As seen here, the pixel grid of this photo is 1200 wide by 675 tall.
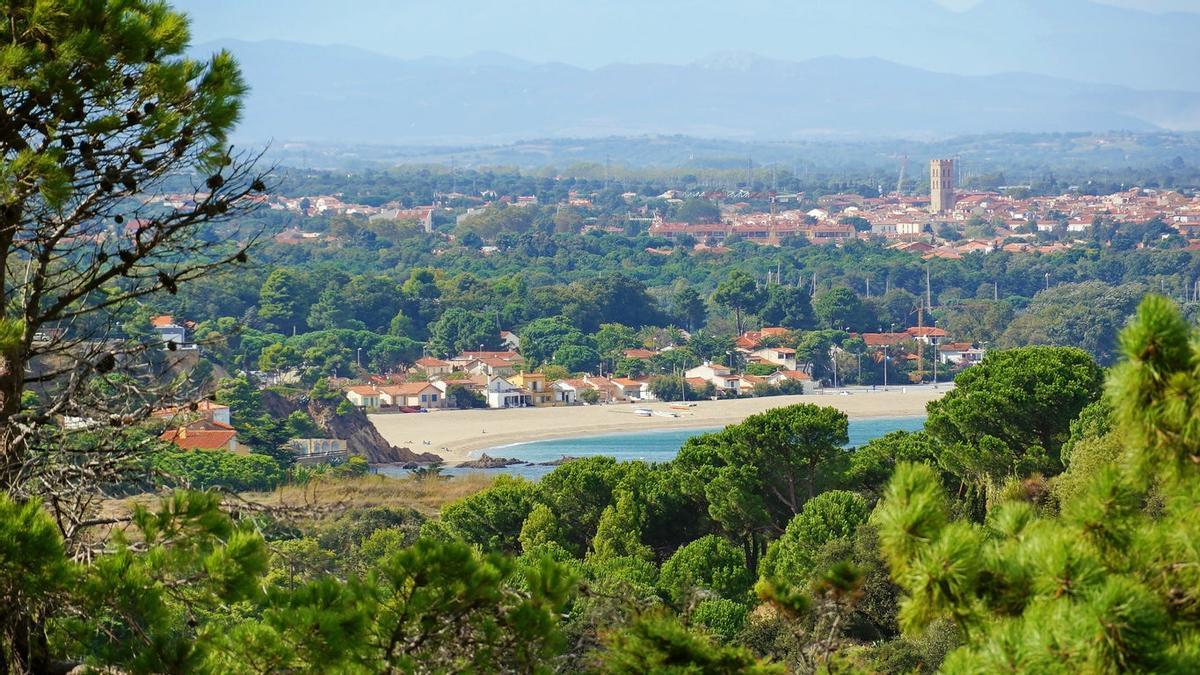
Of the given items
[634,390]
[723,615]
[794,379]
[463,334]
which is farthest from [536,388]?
[723,615]

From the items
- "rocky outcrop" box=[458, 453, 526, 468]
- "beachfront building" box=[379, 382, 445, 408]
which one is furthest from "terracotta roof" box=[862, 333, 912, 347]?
"rocky outcrop" box=[458, 453, 526, 468]

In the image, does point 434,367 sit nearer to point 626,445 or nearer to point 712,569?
point 626,445

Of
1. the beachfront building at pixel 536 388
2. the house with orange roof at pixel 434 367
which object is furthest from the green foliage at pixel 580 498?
the house with orange roof at pixel 434 367

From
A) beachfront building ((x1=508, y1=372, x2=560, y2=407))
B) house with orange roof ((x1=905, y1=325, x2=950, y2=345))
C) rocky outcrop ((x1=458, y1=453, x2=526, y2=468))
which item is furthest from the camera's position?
house with orange roof ((x1=905, y1=325, x2=950, y2=345))

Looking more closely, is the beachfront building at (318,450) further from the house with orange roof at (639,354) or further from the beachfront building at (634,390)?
the house with orange roof at (639,354)

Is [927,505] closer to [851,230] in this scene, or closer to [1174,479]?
[1174,479]

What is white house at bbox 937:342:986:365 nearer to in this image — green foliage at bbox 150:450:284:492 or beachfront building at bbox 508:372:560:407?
beachfront building at bbox 508:372:560:407
